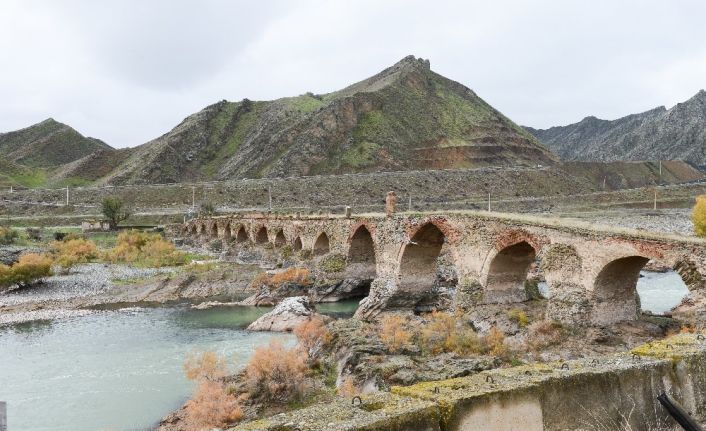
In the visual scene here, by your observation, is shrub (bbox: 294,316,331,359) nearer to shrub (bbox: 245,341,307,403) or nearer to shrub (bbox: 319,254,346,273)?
shrub (bbox: 245,341,307,403)

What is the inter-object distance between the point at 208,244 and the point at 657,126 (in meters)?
117

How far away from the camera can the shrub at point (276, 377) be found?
13.9 meters

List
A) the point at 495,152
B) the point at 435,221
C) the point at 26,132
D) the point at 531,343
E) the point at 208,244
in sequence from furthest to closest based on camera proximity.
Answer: the point at 26,132
the point at 495,152
the point at 208,244
the point at 435,221
the point at 531,343

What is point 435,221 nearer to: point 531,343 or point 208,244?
point 531,343

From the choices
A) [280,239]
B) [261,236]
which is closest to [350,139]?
[261,236]

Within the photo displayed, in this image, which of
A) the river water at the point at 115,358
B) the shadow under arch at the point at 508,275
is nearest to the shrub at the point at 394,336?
the shadow under arch at the point at 508,275

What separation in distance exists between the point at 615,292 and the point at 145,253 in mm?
37185

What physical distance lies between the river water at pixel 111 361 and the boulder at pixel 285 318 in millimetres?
772

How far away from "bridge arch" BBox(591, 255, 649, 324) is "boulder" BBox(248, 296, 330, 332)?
11.4m

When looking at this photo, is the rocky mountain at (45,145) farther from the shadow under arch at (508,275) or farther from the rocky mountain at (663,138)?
the rocky mountain at (663,138)

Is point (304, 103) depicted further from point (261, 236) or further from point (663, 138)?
point (261, 236)

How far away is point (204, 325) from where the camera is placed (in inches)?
979

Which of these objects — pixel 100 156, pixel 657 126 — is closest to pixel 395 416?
pixel 100 156

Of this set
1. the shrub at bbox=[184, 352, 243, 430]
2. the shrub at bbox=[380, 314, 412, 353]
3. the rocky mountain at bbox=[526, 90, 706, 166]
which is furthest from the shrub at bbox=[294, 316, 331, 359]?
the rocky mountain at bbox=[526, 90, 706, 166]
